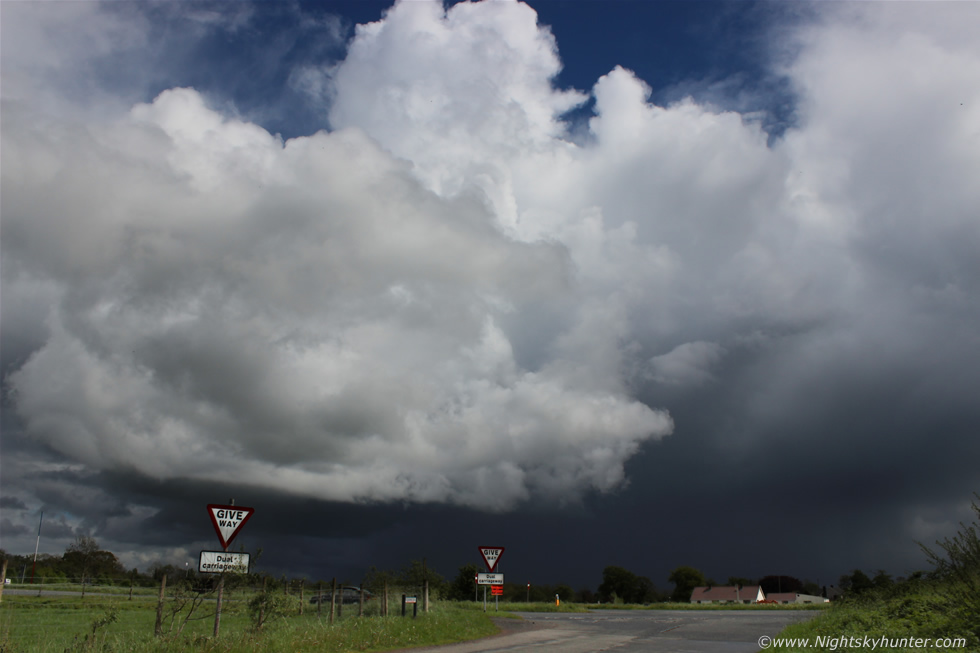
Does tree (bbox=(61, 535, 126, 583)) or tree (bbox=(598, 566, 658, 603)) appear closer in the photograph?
tree (bbox=(61, 535, 126, 583))

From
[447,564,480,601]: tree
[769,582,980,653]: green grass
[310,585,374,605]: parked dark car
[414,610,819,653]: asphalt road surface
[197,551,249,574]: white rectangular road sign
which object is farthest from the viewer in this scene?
[447,564,480,601]: tree

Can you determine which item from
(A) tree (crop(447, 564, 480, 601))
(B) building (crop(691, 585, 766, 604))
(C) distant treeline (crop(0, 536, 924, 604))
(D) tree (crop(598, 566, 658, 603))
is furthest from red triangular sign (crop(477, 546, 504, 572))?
(D) tree (crop(598, 566, 658, 603))

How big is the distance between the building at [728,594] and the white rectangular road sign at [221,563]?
108 m

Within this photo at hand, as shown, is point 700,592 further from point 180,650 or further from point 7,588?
point 180,650

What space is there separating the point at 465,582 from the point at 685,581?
3726 inches

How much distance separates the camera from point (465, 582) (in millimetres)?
63594

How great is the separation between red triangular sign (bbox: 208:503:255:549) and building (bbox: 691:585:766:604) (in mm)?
108523

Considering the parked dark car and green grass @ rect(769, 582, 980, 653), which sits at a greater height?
green grass @ rect(769, 582, 980, 653)

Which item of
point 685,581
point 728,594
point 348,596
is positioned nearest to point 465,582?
point 348,596

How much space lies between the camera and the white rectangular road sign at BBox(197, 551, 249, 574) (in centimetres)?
1341

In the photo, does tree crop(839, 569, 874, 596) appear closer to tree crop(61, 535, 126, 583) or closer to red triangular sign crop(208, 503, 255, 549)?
red triangular sign crop(208, 503, 255, 549)

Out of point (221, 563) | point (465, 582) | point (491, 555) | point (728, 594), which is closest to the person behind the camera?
point (221, 563)

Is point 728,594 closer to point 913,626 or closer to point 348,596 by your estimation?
point 348,596

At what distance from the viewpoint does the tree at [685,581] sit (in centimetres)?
13738
